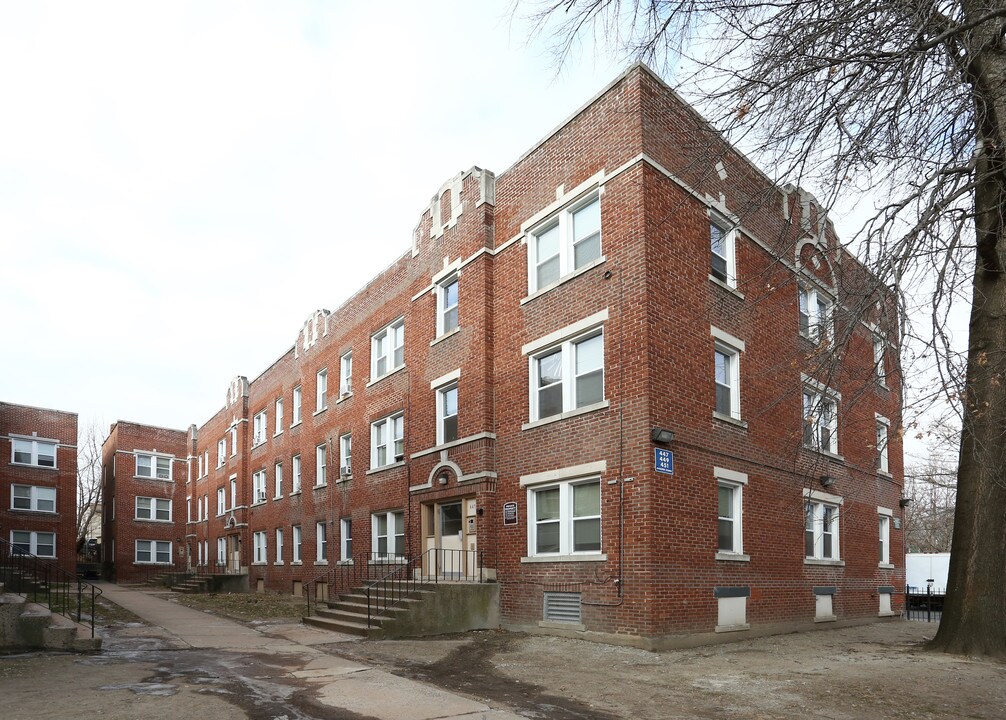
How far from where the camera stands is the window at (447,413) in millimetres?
19203

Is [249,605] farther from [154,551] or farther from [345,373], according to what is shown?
[154,551]

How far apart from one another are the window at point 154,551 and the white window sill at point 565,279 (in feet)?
121

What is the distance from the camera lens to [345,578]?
23969 millimetres

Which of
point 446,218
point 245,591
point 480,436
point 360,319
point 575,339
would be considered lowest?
point 245,591

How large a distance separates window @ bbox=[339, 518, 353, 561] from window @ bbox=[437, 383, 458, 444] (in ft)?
20.4

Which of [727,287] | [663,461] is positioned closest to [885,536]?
[727,287]

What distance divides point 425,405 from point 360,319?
5722mm

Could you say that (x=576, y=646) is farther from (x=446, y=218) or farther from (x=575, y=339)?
(x=446, y=218)

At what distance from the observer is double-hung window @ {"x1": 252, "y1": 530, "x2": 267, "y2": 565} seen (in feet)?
107

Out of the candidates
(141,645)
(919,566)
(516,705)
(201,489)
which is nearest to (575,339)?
(516,705)

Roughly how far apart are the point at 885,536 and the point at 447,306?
1409 centimetres

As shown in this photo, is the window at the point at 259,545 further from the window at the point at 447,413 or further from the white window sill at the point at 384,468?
the window at the point at 447,413

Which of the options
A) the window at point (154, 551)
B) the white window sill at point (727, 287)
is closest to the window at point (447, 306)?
the white window sill at point (727, 287)

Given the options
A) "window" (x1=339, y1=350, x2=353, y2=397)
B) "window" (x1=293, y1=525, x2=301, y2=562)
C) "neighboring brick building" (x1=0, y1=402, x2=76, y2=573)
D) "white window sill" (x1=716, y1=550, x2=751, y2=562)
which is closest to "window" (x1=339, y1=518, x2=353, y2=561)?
"window" (x1=339, y1=350, x2=353, y2=397)
